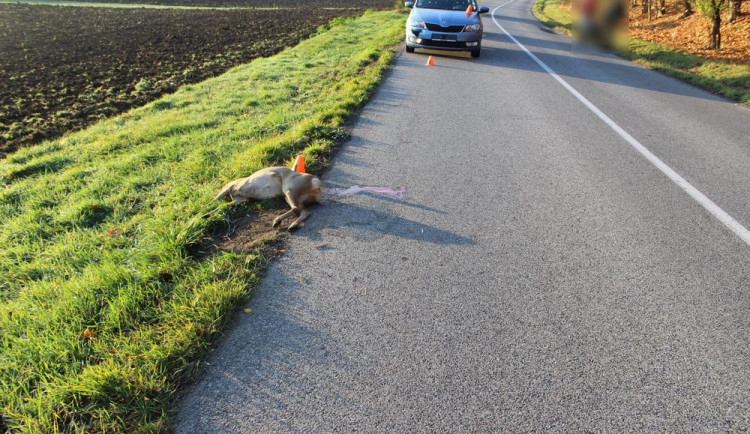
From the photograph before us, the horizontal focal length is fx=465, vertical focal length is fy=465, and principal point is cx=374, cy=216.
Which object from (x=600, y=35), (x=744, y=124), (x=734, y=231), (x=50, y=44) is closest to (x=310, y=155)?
(x=734, y=231)

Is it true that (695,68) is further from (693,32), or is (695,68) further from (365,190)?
(365,190)

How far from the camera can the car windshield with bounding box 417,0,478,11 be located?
13.8 meters

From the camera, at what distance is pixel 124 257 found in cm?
360

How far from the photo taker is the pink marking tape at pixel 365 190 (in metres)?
4.64

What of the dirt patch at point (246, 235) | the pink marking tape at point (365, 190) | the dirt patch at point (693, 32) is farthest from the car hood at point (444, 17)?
the dirt patch at point (246, 235)

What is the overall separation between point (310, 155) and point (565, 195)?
9.47 feet

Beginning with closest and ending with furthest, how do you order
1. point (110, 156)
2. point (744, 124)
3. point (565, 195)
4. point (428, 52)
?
point (565, 195) → point (110, 156) → point (744, 124) → point (428, 52)

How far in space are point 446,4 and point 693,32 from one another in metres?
9.90

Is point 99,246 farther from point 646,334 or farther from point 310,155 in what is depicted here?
point 646,334

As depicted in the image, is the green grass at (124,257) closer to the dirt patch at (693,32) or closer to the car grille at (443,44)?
the car grille at (443,44)

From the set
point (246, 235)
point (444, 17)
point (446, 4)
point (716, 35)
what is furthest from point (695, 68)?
point (246, 235)

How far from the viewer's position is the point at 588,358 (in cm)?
263

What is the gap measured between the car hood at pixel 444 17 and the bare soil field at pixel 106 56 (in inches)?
238

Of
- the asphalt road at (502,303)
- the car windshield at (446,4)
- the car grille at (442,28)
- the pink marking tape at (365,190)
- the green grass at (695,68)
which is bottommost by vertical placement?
the asphalt road at (502,303)
